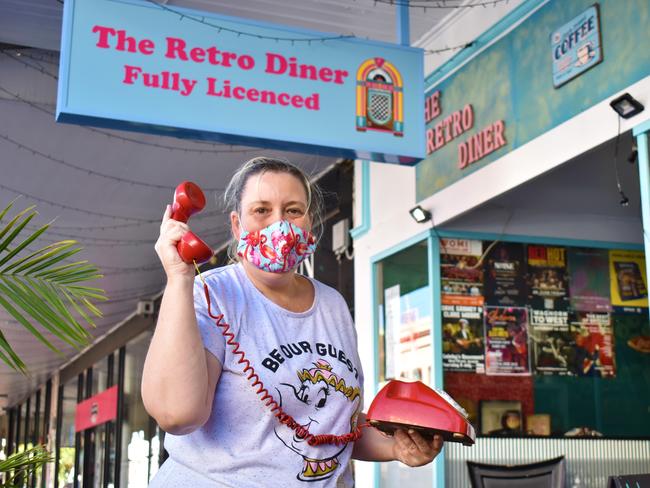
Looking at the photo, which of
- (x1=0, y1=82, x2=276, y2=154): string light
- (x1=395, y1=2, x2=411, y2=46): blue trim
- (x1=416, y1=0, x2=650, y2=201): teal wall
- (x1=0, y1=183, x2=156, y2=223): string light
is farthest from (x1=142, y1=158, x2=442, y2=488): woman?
(x1=0, y1=183, x2=156, y2=223): string light

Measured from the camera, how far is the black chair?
4.11 m

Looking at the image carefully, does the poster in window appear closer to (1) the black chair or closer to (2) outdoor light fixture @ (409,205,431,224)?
(2) outdoor light fixture @ (409,205,431,224)

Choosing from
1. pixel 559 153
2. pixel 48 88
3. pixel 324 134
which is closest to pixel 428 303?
pixel 559 153

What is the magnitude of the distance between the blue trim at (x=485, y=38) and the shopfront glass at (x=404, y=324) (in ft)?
3.39

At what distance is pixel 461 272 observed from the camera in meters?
5.33

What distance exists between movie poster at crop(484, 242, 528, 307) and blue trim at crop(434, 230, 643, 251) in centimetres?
7

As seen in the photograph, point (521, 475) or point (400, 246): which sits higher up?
point (400, 246)

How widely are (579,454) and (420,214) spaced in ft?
5.42

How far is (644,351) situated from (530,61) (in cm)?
225

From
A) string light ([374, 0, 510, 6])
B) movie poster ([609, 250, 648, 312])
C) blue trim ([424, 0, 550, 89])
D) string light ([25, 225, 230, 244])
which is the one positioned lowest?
movie poster ([609, 250, 648, 312])

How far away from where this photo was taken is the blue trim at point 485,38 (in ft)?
14.8

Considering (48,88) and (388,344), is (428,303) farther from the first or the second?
(48,88)

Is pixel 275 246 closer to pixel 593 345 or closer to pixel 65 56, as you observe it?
pixel 65 56

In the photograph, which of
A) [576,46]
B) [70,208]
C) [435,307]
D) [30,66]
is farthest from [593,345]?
[70,208]
